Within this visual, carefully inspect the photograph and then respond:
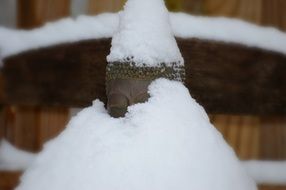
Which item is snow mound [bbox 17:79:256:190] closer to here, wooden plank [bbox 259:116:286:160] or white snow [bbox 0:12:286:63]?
white snow [bbox 0:12:286:63]

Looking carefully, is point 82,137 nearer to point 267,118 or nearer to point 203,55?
point 203,55

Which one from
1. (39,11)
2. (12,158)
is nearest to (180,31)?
(39,11)

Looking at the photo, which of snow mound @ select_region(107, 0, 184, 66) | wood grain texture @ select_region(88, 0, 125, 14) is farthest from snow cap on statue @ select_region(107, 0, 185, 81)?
wood grain texture @ select_region(88, 0, 125, 14)

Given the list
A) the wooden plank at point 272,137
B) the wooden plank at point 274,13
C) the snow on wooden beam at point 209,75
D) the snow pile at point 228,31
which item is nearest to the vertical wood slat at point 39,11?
the snow on wooden beam at point 209,75

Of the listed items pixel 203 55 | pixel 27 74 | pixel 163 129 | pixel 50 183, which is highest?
pixel 203 55

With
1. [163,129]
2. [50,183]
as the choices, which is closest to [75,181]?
[50,183]
